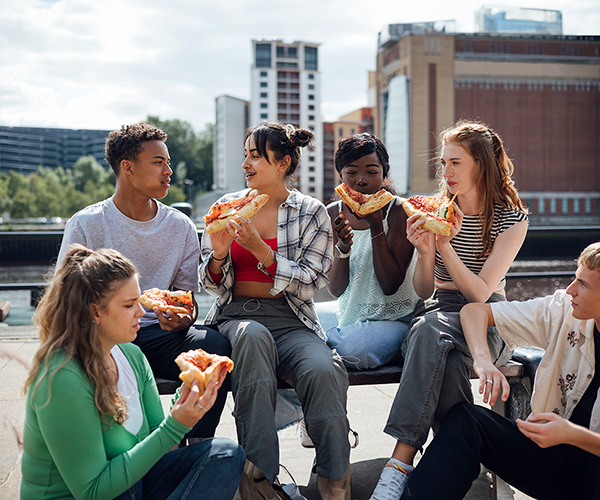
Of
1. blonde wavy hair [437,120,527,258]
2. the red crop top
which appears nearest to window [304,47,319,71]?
blonde wavy hair [437,120,527,258]

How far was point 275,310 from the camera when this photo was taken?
8.80ft

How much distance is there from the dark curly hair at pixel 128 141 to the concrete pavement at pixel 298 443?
1300 mm

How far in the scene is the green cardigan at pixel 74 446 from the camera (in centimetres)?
158

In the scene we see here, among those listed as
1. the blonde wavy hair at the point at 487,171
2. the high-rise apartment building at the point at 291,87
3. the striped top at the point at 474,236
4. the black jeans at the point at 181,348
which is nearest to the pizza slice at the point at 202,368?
the black jeans at the point at 181,348

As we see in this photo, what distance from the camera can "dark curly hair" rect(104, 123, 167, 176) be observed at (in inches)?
116

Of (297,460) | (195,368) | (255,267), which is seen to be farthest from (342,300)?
(195,368)

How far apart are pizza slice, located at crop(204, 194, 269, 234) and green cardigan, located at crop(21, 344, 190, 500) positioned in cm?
103

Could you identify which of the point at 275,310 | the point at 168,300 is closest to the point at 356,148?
the point at 275,310

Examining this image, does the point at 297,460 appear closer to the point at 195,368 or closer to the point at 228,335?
the point at 228,335

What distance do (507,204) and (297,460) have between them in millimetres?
1686

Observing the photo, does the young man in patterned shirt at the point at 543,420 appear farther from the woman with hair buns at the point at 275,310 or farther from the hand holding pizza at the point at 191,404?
the hand holding pizza at the point at 191,404

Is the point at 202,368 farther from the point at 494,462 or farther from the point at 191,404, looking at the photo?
the point at 494,462

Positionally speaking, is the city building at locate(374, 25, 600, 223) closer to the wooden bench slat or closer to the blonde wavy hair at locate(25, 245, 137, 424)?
the wooden bench slat

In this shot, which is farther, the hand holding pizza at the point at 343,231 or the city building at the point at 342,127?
the city building at the point at 342,127
